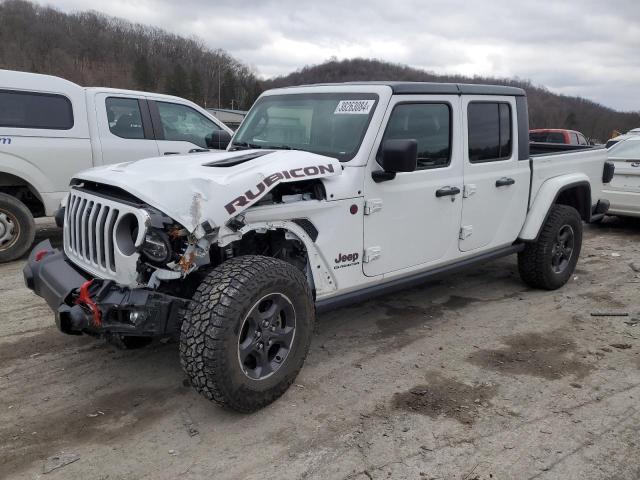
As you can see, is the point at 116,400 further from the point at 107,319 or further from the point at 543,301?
the point at 543,301

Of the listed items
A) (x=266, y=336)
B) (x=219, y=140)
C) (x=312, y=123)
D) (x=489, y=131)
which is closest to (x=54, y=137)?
(x=219, y=140)

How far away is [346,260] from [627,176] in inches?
261

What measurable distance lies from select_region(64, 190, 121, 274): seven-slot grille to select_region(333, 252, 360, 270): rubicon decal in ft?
4.56

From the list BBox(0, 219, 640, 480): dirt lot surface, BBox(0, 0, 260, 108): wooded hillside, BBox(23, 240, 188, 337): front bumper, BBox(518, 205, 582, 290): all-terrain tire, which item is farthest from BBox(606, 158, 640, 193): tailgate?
BBox(0, 0, 260, 108): wooded hillside

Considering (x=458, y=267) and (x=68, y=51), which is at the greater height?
(x=68, y=51)

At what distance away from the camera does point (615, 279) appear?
6027 millimetres

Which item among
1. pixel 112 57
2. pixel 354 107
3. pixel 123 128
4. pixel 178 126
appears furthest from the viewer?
pixel 112 57

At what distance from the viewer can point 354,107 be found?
388 cm

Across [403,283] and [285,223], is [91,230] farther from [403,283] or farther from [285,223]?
[403,283]

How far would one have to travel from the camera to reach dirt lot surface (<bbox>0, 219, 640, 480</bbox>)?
2.74m

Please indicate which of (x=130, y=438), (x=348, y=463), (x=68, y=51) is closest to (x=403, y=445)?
(x=348, y=463)

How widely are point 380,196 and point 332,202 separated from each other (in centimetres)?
45

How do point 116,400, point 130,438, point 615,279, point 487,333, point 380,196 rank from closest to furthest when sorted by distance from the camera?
point 130,438
point 116,400
point 380,196
point 487,333
point 615,279

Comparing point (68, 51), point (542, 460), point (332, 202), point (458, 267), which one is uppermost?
point (68, 51)
